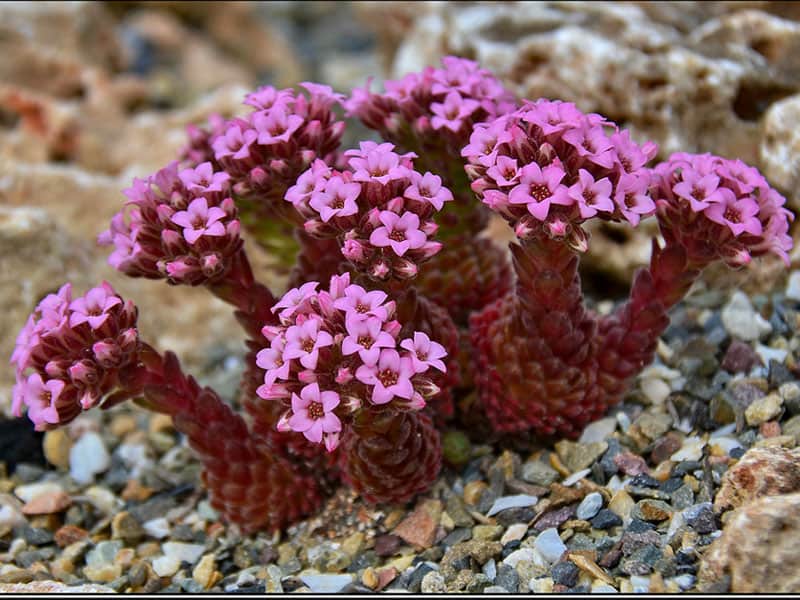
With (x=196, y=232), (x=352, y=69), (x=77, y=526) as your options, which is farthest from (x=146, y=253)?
(x=352, y=69)

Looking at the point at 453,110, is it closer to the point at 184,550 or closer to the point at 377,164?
the point at 377,164

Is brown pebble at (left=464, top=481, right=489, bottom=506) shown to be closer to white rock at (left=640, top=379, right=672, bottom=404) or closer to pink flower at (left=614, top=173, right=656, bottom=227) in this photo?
white rock at (left=640, top=379, right=672, bottom=404)

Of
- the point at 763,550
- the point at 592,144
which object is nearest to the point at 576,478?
the point at 763,550

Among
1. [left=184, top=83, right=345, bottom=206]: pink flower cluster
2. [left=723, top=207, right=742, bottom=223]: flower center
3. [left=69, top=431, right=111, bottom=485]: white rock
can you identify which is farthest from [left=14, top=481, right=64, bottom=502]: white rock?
[left=723, top=207, right=742, bottom=223]: flower center

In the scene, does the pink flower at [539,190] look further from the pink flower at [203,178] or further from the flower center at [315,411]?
the pink flower at [203,178]

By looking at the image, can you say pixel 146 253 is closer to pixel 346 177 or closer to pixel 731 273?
pixel 346 177
